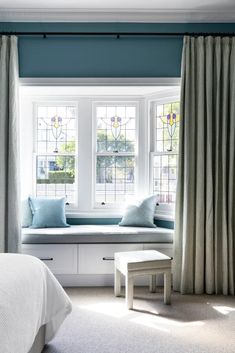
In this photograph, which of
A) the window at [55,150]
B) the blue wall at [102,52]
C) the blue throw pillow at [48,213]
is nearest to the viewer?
the blue wall at [102,52]

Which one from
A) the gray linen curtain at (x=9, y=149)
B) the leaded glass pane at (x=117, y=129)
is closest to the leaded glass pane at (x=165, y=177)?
the leaded glass pane at (x=117, y=129)

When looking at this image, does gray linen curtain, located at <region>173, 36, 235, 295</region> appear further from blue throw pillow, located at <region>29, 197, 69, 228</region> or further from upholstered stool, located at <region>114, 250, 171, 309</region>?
blue throw pillow, located at <region>29, 197, 69, 228</region>

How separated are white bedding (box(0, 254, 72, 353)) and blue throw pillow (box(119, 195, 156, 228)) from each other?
77.2 inches

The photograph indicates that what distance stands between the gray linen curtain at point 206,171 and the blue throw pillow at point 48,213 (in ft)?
4.57

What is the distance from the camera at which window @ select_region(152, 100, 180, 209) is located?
14.8 ft

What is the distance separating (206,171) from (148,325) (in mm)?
1683

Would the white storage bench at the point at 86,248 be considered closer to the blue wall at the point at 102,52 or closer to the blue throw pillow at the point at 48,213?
the blue throw pillow at the point at 48,213

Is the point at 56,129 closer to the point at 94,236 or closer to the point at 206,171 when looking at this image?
the point at 94,236

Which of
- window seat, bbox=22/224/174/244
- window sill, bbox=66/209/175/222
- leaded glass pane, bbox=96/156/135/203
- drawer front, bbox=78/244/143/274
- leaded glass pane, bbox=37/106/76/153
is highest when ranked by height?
leaded glass pane, bbox=37/106/76/153

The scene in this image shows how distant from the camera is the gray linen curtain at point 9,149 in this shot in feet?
12.6

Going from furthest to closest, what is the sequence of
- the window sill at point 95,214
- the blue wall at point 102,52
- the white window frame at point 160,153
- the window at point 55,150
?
the window at point 55,150 → the window sill at point 95,214 → the white window frame at point 160,153 → the blue wall at point 102,52

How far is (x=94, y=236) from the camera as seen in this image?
13.0 ft

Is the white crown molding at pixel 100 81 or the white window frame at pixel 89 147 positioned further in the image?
the white window frame at pixel 89 147

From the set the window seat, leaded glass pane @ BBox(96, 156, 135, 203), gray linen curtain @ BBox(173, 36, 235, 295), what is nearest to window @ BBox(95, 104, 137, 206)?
leaded glass pane @ BBox(96, 156, 135, 203)
